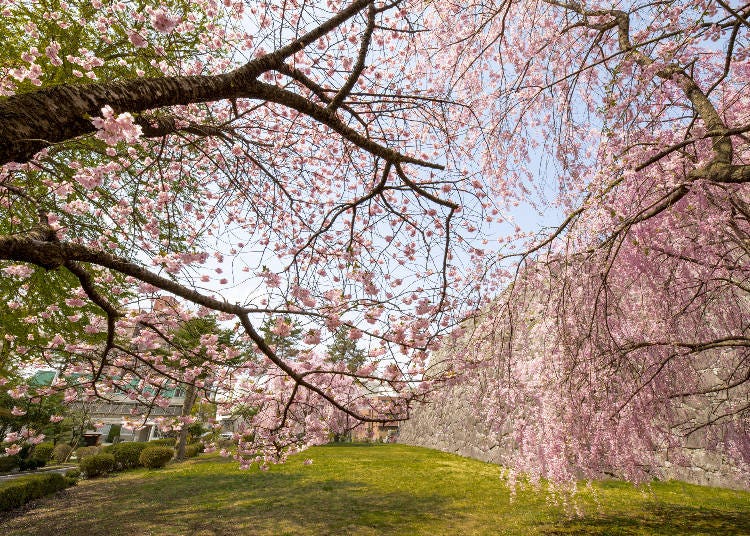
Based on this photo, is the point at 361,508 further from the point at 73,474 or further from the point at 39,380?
the point at 39,380

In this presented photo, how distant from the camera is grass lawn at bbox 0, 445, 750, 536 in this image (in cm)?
668

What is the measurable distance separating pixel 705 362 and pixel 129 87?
12.8 metres

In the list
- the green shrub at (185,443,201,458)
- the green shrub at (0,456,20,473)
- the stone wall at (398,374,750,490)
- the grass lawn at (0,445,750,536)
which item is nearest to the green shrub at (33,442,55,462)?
the green shrub at (0,456,20,473)

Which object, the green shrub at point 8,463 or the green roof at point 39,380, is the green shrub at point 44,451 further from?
the green roof at point 39,380

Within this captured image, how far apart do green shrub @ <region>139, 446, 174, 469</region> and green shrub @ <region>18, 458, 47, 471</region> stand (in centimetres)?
480

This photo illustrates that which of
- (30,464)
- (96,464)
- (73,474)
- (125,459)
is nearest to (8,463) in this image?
(30,464)

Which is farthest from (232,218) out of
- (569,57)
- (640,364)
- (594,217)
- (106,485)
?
(106,485)

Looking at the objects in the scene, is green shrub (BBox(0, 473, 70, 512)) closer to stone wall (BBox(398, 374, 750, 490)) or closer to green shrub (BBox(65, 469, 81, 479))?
green shrub (BBox(65, 469, 81, 479))

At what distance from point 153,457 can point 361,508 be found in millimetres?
11098

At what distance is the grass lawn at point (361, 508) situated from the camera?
668 cm

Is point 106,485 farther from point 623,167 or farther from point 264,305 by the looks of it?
point 623,167

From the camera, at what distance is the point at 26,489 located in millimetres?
9422

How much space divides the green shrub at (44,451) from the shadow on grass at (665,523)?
2156 cm

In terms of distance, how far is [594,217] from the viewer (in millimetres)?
3828
